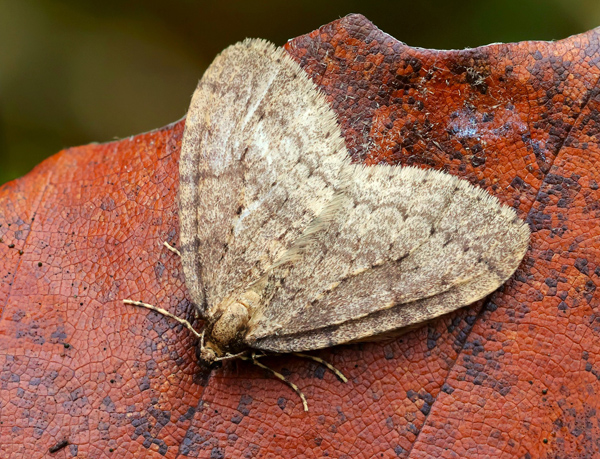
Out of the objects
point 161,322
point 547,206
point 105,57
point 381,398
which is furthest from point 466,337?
point 105,57

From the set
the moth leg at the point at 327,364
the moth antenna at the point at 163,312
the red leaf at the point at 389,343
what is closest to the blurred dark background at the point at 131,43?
the red leaf at the point at 389,343

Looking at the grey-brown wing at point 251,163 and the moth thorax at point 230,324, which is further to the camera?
the grey-brown wing at point 251,163

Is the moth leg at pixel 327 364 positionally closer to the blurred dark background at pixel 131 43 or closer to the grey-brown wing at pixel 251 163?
the grey-brown wing at pixel 251 163

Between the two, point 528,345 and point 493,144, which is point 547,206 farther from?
point 528,345

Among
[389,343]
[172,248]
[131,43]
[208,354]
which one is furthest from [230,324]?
[131,43]

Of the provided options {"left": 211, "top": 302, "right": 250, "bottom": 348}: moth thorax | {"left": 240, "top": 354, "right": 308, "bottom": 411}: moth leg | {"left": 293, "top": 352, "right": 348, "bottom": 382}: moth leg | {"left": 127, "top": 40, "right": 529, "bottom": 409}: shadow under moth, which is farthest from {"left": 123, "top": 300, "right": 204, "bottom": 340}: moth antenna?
{"left": 293, "top": 352, "right": 348, "bottom": 382}: moth leg

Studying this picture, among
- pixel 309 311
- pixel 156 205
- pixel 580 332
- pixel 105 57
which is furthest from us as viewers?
pixel 105 57
